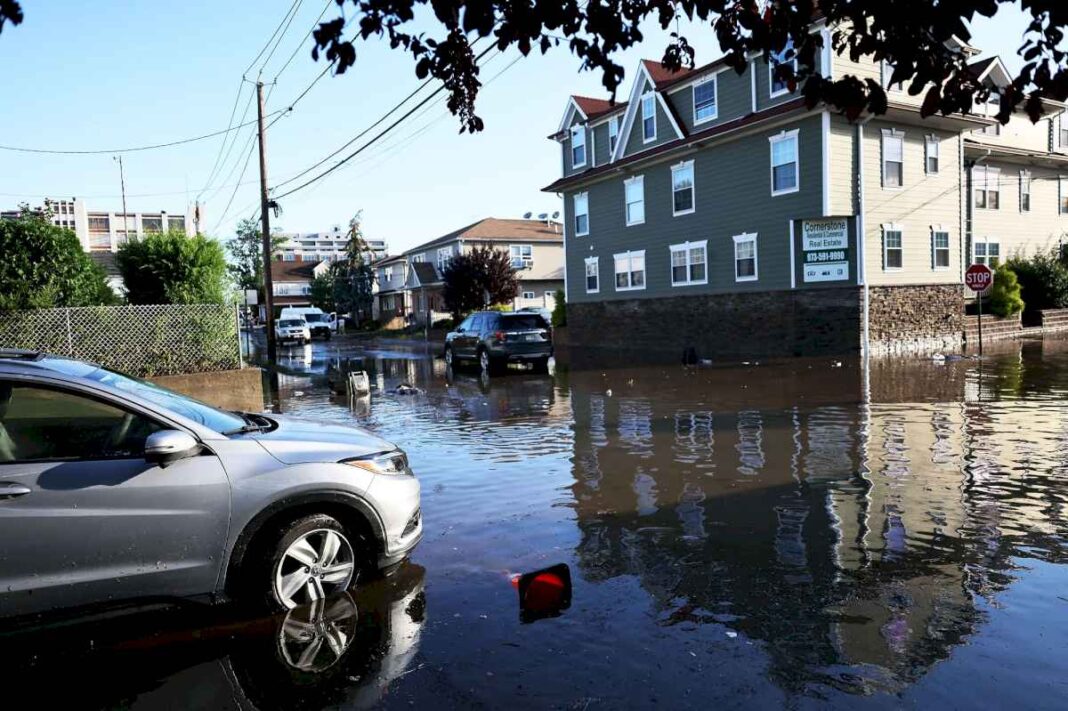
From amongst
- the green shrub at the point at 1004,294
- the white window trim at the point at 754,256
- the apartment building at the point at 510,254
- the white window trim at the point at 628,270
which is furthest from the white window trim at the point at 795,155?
the apartment building at the point at 510,254

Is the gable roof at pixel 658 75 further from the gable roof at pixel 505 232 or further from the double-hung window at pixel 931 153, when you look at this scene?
the gable roof at pixel 505 232

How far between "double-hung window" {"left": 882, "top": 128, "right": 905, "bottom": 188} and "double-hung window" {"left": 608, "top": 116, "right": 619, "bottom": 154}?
1087cm

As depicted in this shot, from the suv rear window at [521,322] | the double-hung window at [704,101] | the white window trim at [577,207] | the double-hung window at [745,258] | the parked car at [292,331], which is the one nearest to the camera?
the suv rear window at [521,322]

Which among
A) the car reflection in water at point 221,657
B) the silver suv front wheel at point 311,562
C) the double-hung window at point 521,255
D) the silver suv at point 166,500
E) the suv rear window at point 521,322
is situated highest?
the double-hung window at point 521,255

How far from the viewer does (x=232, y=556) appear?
433 centimetres

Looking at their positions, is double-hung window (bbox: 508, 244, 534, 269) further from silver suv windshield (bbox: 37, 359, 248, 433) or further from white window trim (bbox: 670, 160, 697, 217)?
silver suv windshield (bbox: 37, 359, 248, 433)

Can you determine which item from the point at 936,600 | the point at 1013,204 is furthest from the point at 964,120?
the point at 936,600

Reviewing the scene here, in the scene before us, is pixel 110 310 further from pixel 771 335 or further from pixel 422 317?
pixel 422 317

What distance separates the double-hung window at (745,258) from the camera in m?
24.3

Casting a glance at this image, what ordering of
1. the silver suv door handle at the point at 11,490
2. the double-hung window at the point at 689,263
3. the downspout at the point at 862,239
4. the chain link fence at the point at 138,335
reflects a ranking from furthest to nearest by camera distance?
the double-hung window at the point at 689,263, the downspout at the point at 862,239, the chain link fence at the point at 138,335, the silver suv door handle at the point at 11,490

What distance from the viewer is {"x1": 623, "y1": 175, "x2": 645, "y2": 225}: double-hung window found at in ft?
95.8

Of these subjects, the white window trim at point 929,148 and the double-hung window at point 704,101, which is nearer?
the white window trim at point 929,148

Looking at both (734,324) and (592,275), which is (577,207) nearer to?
(592,275)

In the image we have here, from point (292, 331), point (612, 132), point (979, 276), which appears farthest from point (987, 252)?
point (292, 331)
